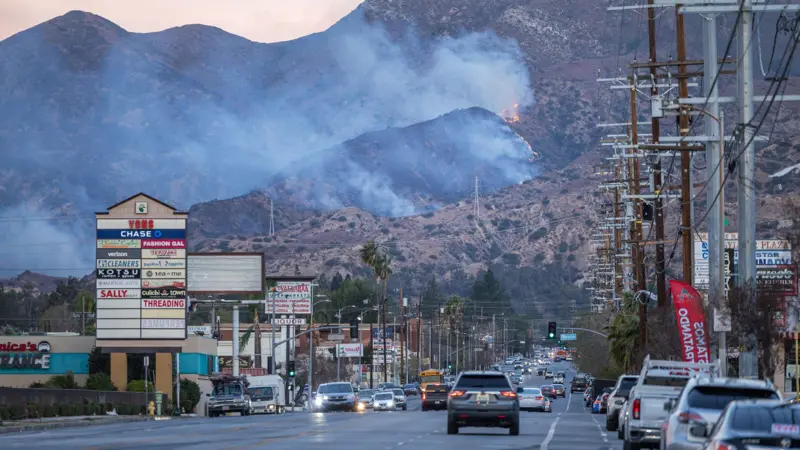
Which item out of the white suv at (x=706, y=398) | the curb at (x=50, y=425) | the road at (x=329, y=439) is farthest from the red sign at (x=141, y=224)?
the white suv at (x=706, y=398)

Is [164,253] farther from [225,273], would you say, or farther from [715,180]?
[715,180]

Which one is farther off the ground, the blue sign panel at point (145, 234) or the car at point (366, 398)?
the blue sign panel at point (145, 234)

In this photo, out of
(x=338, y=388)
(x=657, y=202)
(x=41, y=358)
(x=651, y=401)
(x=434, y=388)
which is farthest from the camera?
(x=41, y=358)

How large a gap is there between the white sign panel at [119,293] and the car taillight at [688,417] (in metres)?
72.4

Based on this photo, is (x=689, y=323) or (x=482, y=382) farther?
(x=482, y=382)

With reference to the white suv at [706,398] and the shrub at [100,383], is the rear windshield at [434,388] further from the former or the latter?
the white suv at [706,398]

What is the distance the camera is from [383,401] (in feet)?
274

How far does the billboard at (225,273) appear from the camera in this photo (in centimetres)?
10994

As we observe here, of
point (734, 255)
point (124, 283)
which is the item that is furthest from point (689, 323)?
point (124, 283)

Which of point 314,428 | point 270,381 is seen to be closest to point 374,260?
point 270,381

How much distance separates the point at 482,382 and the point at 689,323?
6.52 metres

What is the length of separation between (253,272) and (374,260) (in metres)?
41.4

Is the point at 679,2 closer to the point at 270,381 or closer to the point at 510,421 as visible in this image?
the point at 510,421

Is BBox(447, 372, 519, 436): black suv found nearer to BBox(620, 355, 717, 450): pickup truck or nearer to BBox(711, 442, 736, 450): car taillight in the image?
BBox(620, 355, 717, 450): pickup truck
